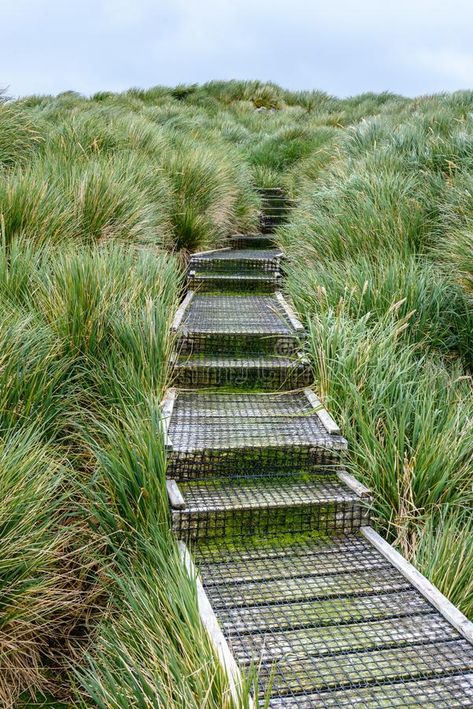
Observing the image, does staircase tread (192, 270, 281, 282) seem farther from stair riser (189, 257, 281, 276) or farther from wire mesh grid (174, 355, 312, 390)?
wire mesh grid (174, 355, 312, 390)

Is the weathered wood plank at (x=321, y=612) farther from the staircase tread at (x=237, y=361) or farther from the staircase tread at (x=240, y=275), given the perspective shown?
the staircase tread at (x=240, y=275)

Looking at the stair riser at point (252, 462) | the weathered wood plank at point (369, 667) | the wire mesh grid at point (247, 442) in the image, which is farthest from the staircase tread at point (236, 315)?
the weathered wood plank at point (369, 667)

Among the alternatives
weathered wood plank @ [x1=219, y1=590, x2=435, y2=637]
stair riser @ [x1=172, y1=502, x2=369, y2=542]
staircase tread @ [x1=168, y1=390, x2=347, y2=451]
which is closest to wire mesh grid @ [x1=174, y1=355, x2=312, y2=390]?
staircase tread @ [x1=168, y1=390, x2=347, y2=451]

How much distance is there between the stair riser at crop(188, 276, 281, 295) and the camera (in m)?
6.94

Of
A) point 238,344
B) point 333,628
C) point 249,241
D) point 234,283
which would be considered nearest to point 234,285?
point 234,283

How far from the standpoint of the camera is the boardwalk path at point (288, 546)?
235cm

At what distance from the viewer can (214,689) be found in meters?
2.03

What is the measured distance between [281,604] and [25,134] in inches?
259

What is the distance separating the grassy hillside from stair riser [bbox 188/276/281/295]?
298mm

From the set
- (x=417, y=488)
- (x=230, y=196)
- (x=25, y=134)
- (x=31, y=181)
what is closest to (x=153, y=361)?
(x=417, y=488)

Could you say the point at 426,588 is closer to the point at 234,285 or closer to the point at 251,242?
the point at 234,285

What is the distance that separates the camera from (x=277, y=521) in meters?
3.34

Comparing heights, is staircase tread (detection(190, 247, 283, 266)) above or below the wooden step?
above

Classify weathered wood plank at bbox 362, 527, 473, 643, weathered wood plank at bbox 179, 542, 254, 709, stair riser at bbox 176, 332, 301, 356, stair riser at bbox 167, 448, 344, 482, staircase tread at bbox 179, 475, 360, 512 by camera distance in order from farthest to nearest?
stair riser at bbox 176, 332, 301, 356, stair riser at bbox 167, 448, 344, 482, staircase tread at bbox 179, 475, 360, 512, weathered wood plank at bbox 362, 527, 473, 643, weathered wood plank at bbox 179, 542, 254, 709
